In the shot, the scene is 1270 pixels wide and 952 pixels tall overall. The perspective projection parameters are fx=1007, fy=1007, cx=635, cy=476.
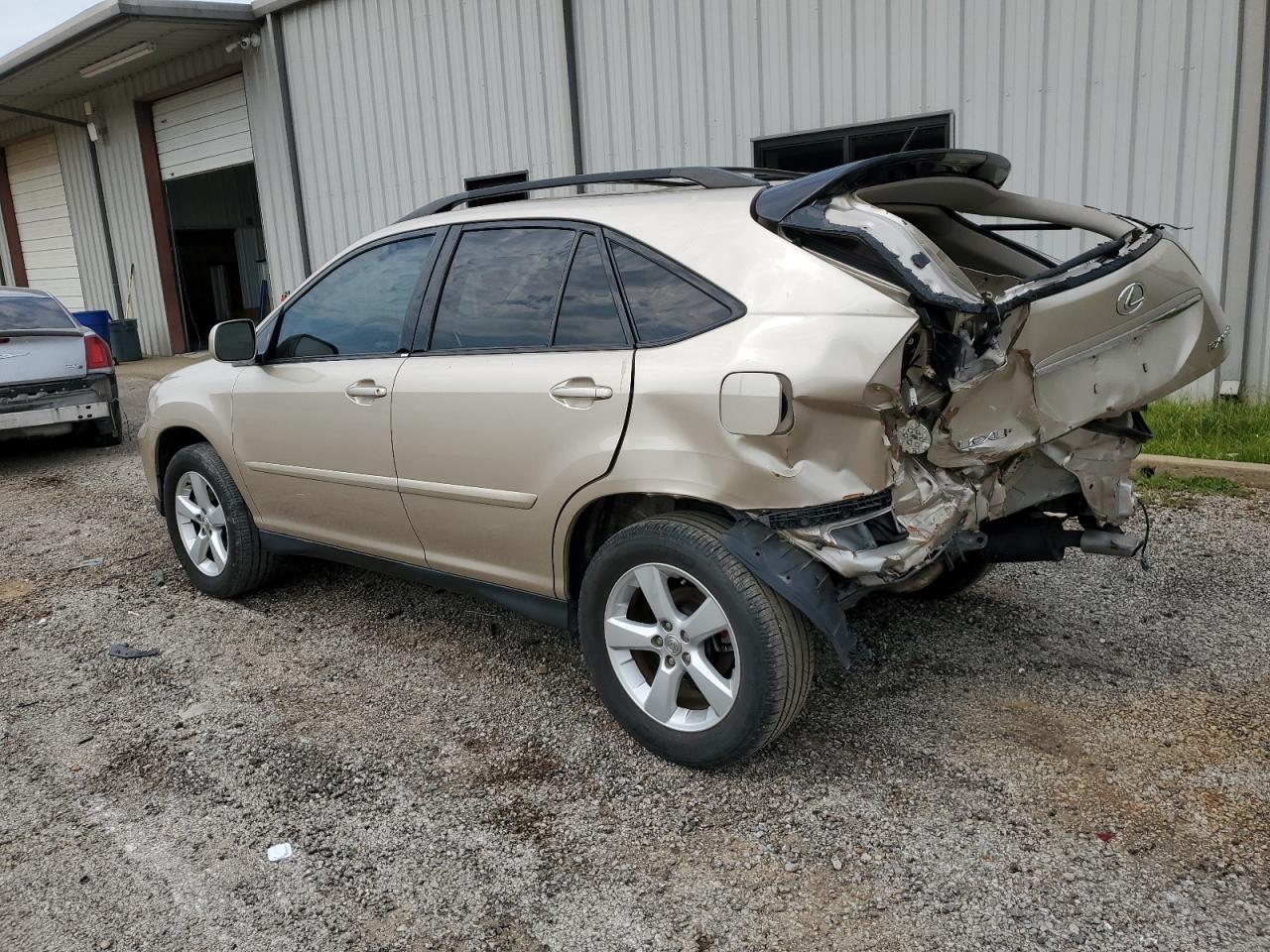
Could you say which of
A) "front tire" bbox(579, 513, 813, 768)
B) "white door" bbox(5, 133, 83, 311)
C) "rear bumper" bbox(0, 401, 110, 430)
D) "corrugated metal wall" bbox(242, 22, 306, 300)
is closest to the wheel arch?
"front tire" bbox(579, 513, 813, 768)

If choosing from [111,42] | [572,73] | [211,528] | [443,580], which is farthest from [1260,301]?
[111,42]

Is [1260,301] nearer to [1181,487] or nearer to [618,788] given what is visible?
[1181,487]

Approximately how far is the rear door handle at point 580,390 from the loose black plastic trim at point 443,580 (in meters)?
0.75

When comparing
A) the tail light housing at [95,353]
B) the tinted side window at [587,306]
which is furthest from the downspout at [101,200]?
the tinted side window at [587,306]

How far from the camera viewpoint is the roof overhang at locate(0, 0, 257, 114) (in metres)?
12.8

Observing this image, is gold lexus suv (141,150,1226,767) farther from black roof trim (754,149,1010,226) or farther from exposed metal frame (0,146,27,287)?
exposed metal frame (0,146,27,287)

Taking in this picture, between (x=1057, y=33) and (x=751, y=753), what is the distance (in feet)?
20.3

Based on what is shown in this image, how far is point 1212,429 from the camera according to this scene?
6.55 m

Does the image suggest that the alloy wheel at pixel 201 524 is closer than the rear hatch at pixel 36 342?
Yes

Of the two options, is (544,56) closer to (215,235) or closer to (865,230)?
(865,230)

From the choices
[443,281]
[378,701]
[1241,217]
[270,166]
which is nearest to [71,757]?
[378,701]

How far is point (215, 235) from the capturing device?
20188 millimetres

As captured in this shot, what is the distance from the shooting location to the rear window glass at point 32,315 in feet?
27.8

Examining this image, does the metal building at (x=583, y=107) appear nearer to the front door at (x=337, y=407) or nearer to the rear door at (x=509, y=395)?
the rear door at (x=509, y=395)
